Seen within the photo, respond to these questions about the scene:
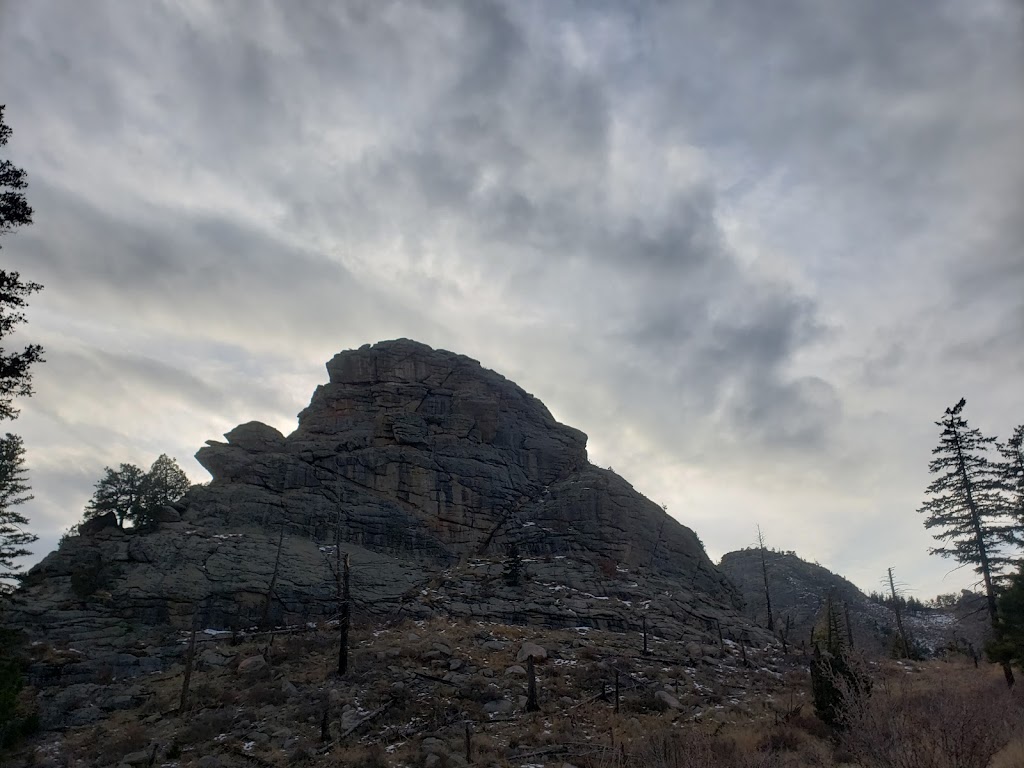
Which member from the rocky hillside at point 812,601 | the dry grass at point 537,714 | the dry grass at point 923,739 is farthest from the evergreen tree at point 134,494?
the rocky hillside at point 812,601

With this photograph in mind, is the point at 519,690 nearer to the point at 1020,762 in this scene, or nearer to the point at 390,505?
the point at 1020,762

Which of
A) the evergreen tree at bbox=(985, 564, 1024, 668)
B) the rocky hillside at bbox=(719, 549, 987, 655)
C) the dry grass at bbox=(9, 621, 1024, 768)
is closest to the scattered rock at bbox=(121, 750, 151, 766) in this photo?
the dry grass at bbox=(9, 621, 1024, 768)

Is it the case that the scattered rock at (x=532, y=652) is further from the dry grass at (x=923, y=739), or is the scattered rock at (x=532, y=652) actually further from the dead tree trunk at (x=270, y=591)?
the dry grass at (x=923, y=739)

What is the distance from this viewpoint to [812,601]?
94.1 meters

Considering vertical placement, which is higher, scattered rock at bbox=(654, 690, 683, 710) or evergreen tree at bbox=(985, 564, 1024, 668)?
evergreen tree at bbox=(985, 564, 1024, 668)

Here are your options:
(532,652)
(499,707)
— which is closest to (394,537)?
(532,652)

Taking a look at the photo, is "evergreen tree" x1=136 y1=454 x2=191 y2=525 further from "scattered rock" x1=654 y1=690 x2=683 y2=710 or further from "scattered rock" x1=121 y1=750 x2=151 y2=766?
"scattered rock" x1=654 y1=690 x2=683 y2=710

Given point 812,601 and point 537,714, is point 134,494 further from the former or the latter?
Result: point 812,601

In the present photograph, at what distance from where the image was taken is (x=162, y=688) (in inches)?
1275

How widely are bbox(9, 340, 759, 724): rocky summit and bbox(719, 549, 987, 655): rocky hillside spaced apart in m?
30.4

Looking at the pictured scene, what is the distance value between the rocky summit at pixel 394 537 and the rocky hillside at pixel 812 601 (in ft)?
99.8

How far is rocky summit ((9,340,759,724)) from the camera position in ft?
136

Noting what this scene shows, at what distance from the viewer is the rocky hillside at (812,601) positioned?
258 ft

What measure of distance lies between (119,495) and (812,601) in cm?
9536
